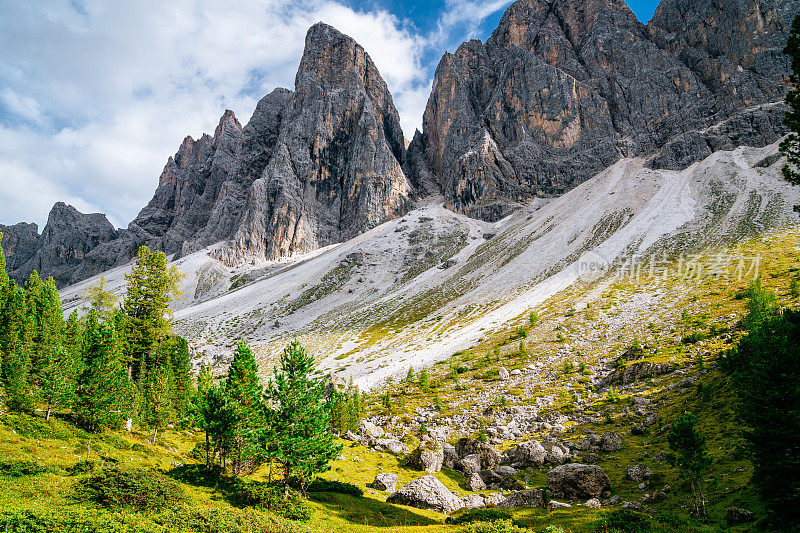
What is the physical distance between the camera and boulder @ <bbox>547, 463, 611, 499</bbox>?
795 inches

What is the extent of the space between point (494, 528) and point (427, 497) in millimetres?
7111

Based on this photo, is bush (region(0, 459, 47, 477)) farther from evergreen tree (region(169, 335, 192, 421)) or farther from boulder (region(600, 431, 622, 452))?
boulder (region(600, 431, 622, 452))

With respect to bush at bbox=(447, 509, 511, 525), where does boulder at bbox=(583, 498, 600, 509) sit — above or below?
below

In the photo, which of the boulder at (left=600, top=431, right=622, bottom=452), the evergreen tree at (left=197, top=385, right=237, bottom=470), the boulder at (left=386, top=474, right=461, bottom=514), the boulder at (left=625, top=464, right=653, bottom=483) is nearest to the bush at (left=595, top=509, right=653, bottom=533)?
the boulder at (left=625, top=464, right=653, bottom=483)

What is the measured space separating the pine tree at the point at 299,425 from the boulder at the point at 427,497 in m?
4.87

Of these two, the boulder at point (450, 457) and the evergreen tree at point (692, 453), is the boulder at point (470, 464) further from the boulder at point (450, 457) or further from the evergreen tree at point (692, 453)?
the evergreen tree at point (692, 453)

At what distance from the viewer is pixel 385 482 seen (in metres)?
23.9

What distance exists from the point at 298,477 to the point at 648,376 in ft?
100

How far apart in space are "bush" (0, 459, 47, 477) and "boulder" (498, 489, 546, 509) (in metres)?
21.3

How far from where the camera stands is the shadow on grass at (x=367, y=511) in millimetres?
17953

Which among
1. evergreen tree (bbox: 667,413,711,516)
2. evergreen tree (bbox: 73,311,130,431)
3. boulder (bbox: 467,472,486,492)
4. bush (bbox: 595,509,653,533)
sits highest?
evergreen tree (bbox: 73,311,130,431)

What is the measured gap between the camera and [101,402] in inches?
886

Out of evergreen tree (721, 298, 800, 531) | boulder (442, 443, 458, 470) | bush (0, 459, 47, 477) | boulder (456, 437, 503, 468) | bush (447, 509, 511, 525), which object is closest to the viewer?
evergreen tree (721, 298, 800, 531)

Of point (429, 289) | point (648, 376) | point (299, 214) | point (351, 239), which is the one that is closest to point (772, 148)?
point (429, 289)
